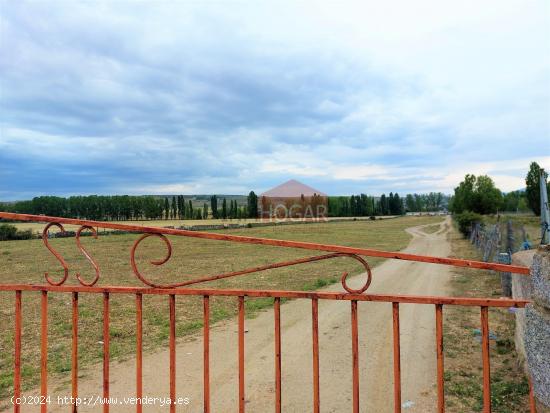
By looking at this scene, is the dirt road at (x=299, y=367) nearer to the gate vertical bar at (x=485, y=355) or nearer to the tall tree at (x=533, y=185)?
the gate vertical bar at (x=485, y=355)

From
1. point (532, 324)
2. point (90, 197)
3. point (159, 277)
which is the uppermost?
point (90, 197)

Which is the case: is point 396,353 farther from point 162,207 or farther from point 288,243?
point 162,207

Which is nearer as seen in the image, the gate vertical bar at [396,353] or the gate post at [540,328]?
the gate post at [540,328]

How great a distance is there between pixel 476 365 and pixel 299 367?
2.33 metres

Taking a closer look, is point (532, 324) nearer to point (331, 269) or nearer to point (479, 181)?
point (331, 269)

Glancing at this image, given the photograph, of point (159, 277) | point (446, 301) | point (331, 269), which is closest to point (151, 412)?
point (446, 301)

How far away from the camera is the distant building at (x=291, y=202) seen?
51781mm

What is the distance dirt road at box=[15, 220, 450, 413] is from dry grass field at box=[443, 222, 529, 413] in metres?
0.26

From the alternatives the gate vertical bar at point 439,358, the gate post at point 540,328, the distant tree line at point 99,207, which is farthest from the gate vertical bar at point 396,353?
the distant tree line at point 99,207

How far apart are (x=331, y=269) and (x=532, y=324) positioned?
12.2 meters

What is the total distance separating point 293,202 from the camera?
60.1 meters

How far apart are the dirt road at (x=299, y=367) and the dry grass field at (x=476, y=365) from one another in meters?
0.26

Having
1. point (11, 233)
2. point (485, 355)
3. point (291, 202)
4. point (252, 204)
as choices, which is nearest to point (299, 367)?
point (485, 355)

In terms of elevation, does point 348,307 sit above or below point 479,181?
below
